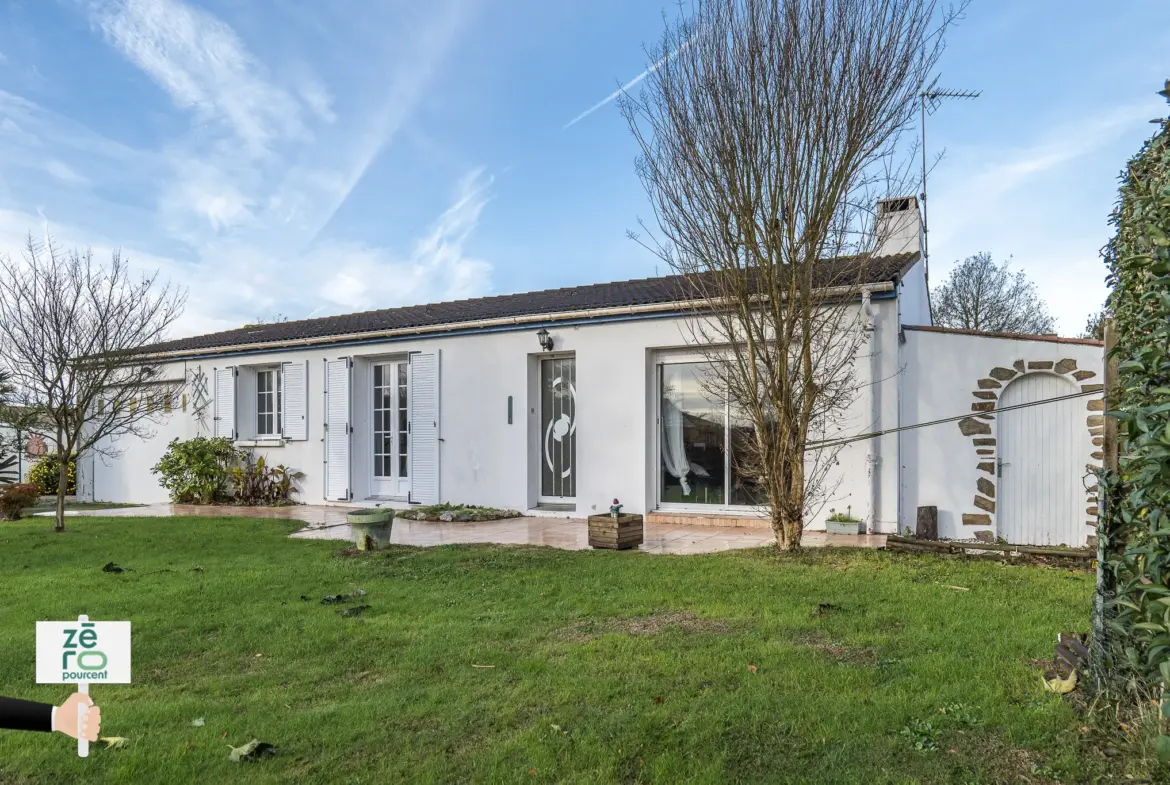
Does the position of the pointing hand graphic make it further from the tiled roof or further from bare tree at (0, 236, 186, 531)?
bare tree at (0, 236, 186, 531)

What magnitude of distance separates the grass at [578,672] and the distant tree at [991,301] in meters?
17.5

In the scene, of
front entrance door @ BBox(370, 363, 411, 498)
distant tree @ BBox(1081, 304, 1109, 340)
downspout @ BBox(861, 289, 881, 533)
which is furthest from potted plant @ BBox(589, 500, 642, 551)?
front entrance door @ BBox(370, 363, 411, 498)

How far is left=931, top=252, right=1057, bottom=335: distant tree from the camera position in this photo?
831 inches

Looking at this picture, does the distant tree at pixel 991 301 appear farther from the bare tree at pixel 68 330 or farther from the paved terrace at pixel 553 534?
the bare tree at pixel 68 330

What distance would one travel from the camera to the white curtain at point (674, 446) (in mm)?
9641

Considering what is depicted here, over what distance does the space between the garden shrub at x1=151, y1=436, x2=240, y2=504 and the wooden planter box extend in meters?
8.58

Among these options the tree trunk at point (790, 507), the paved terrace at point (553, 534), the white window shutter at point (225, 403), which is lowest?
the paved terrace at point (553, 534)

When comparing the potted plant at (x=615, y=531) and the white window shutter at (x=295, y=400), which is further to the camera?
the white window shutter at (x=295, y=400)

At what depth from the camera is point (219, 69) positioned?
10.2 meters

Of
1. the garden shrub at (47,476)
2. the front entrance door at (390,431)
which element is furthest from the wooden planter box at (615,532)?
the garden shrub at (47,476)

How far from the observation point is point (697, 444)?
9.53m

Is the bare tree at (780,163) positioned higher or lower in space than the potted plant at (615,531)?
higher

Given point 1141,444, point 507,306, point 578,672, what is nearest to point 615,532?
point 578,672

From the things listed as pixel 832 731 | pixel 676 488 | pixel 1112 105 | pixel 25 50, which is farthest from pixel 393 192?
pixel 832 731
